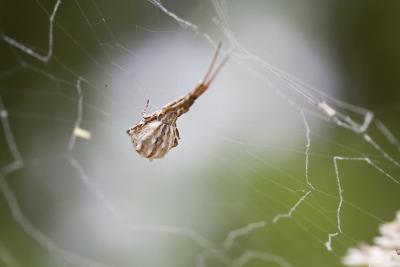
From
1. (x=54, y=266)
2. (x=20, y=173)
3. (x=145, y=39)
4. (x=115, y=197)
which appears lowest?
(x=54, y=266)

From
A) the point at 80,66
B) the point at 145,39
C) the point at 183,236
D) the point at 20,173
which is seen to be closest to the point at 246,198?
the point at 183,236

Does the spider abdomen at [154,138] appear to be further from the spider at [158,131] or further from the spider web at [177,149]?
the spider web at [177,149]

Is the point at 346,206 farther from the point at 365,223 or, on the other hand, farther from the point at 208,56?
the point at 208,56

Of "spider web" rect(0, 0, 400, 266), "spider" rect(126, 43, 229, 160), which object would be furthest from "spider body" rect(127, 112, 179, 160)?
"spider web" rect(0, 0, 400, 266)

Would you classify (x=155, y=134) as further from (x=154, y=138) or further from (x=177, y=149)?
(x=177, y=149)

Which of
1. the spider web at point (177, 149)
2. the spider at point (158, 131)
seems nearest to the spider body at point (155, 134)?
the spider at point (158, 131)

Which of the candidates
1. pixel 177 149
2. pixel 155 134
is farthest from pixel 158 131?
pixel 177 149

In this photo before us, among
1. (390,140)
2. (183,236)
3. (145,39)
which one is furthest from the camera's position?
(183,236)
